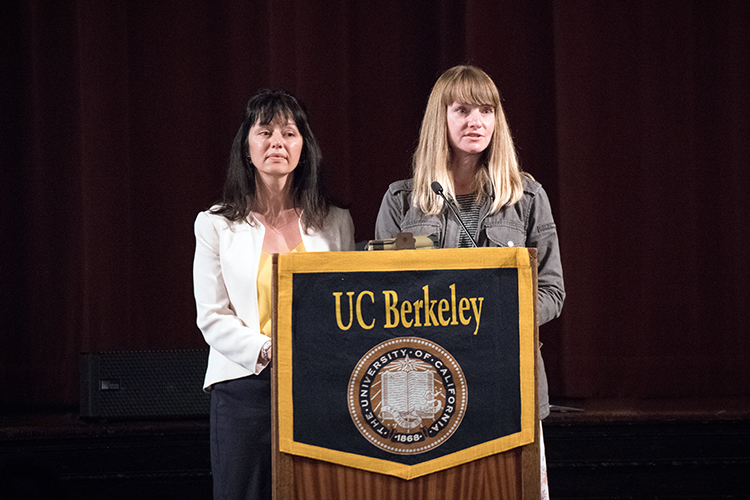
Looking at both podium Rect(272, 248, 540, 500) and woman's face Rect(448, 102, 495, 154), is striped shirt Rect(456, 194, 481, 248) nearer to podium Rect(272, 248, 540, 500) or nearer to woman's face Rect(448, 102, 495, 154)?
woman's face Rect(448, 102, 495, 154)

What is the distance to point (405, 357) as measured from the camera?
1.14m

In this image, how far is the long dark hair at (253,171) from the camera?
164 centimetres

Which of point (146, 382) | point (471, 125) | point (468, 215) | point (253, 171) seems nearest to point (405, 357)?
point (468, 215)

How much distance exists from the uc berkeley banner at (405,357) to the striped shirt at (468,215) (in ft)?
1.22

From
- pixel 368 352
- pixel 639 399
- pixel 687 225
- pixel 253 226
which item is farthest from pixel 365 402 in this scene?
pixel 687 225

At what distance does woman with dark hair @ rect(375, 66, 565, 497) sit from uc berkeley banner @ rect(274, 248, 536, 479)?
1.14 feet

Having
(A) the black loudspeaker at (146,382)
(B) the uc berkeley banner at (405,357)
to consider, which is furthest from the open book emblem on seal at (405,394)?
(A) the black loudspeaker at (146,382)

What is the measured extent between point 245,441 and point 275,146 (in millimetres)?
658

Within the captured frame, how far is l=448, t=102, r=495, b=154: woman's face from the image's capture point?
1540mm

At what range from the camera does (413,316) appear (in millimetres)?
1145

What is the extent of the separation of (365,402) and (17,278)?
218cm

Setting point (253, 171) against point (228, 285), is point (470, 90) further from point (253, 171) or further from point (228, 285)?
point (228, 285)

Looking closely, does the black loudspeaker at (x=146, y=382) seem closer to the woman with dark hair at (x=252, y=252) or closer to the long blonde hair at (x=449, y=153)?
the woman with dark hair at (x=252, y=252)

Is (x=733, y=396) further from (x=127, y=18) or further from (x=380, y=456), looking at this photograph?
(x=127, y=18)
